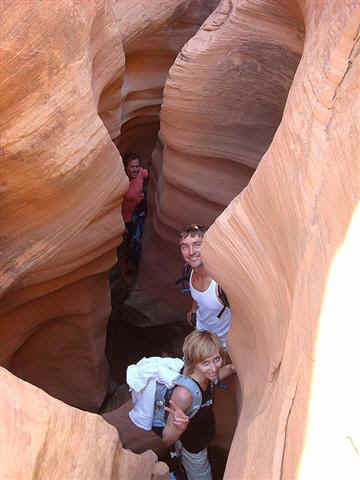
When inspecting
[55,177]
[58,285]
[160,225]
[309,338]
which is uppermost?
[309,338]

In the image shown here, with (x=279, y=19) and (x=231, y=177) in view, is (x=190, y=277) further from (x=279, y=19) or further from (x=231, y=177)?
(x=279, y=19)

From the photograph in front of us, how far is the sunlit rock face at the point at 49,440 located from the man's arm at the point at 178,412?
0.49 m

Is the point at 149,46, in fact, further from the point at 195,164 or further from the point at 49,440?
the point at 49,440

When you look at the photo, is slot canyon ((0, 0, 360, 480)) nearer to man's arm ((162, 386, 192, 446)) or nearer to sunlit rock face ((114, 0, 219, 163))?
sunlit rock face ((114, 0, 219, 163))

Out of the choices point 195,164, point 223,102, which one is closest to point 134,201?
point 195,164

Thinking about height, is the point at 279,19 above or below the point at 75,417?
above

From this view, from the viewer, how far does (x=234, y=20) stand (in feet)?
11.6

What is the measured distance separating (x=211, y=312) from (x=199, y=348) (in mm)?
575

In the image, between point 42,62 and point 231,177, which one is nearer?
point 42,62

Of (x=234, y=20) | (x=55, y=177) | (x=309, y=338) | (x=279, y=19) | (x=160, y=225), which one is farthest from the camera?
(x=160, y=225)

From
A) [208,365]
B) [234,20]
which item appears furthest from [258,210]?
[234,20]

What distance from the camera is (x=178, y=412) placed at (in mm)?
2225

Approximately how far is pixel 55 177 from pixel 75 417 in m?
1.30

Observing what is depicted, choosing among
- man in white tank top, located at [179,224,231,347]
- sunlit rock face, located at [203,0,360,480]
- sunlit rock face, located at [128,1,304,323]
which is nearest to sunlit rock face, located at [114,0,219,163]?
sunlit rock face, located at [128,1,304,323]
